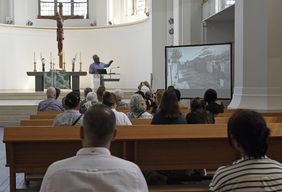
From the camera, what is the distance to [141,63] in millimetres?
20797

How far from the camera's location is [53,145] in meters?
4.43

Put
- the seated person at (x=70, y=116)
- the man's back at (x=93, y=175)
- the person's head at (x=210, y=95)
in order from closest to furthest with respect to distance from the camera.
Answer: the man's back at (x=93, y=175) → the seated person at (x=70, y=116) → the person's head at (x=210, y=95)

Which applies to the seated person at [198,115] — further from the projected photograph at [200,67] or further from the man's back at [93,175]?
the projected photograph at [200,67]

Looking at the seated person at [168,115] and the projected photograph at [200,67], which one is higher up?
the projected photograph at [200,67]

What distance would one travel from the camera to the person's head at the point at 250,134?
228 centimetres

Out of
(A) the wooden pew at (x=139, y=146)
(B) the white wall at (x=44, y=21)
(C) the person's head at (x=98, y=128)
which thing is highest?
(B) the white wall at (x=44, y=21)

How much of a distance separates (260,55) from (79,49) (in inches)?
611

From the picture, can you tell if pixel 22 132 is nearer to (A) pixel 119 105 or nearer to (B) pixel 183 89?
(A) pixel 119 105

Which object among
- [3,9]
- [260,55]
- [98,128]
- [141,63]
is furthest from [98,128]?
[3,9]

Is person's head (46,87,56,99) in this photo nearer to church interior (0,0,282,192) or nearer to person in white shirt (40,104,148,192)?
church interior (0,0,282,192)

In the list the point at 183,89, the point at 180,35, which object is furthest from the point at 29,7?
the point at 183,89

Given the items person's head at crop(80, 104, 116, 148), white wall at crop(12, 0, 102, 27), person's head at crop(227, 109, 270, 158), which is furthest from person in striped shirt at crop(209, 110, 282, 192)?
white wall at crop(12, 0, 102, 27)

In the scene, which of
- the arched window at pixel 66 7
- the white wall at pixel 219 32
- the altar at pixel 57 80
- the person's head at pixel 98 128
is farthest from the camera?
the arched window at pixel 66 7

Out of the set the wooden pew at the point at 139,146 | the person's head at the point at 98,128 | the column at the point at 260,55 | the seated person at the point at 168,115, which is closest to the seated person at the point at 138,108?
the seated person at the point at 168,115
